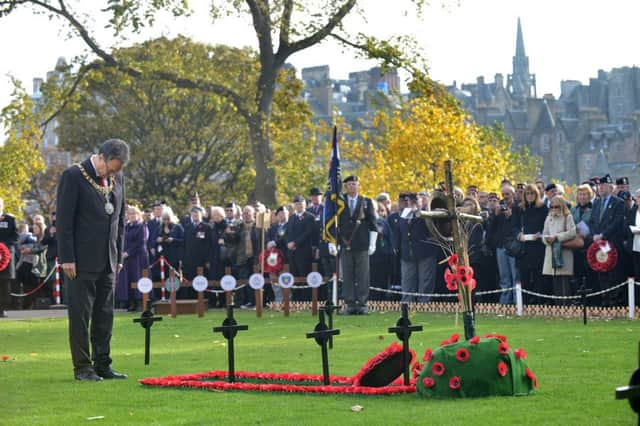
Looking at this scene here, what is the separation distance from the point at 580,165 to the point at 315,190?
443 feet

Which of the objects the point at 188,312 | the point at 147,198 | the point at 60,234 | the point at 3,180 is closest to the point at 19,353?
the point at 60,234

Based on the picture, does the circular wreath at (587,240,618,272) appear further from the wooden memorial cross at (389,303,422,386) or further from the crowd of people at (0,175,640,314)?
the wooden memorial cross at (389,303,422,386)

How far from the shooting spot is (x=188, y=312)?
92.9 ft

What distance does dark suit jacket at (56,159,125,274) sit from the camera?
14.0 meters

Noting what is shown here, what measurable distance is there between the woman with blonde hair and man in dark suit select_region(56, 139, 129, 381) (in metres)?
11.4

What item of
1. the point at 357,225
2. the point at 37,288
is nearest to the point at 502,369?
the point at 357,225

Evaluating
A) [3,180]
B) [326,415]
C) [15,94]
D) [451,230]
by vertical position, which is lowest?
[326,415]

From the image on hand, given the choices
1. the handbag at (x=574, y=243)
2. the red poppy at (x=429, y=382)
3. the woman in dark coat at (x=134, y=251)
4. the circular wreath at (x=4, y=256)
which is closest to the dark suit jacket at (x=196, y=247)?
the woman in dark coat at (x=134, y=251)

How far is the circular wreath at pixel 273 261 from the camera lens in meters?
28.8

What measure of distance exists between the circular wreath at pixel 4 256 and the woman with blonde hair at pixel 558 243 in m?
11.0

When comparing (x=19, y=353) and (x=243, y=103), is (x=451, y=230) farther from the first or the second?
(x=243, y=103)

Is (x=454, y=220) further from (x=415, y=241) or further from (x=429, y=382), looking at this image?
(x=415, y=241)

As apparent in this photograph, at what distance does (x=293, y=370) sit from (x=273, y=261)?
1449 centimetres

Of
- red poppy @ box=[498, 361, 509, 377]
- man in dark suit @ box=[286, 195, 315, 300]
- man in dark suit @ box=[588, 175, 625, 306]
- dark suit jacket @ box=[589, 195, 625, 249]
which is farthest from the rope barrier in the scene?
red poppy @ box=[498, 361, 509, 377]
